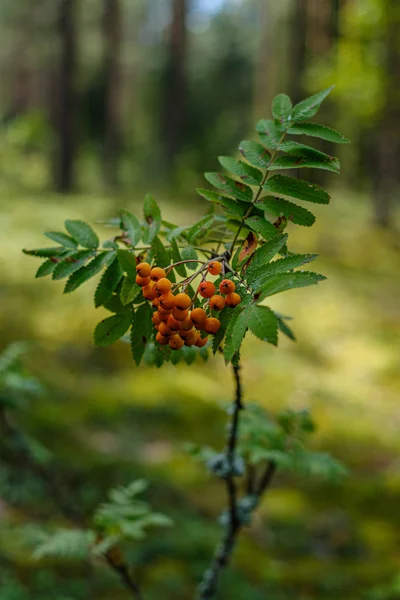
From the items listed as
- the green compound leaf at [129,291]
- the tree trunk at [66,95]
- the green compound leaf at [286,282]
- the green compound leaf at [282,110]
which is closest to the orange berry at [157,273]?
the green compound leaf at [129,291]

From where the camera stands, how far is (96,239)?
147 centimetres

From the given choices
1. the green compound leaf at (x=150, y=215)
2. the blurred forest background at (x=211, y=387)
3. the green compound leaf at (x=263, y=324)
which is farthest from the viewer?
the blurred forest background at (x=211, y=387)

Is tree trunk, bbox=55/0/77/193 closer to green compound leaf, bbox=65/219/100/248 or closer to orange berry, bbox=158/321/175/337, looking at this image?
green compound leaf, bbox=65/219/100/248

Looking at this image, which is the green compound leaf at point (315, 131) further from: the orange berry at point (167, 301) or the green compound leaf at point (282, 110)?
the orange berry at point (167, 301)

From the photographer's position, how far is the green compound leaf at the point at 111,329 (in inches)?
53.2

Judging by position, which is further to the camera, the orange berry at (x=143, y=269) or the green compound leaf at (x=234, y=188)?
the green compound leaf at (x=234, y=188)

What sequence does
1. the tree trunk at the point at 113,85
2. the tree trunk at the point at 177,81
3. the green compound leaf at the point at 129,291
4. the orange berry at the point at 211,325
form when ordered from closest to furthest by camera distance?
the orange berry at the point at 211,325 → the green compound leaf at the point at 129,291 → the tree trunk at the point at 113,85 → the tree trunk at the point at 177,81

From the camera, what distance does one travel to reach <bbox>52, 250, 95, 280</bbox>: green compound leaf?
143 centimetres

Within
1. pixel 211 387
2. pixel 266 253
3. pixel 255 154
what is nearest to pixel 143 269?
pixel 266 253

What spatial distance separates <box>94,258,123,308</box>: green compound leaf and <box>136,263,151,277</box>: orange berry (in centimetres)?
18

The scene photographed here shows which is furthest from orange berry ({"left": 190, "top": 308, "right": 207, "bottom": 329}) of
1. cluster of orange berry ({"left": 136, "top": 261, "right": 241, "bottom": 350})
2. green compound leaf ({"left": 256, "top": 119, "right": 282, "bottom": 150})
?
green compound leaf ({"left": 256, "top": 119, "right": 282, "bottom": 150})

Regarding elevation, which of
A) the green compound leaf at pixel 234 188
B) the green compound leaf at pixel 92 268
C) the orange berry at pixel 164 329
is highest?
the green compound leaf at pixel 234 188

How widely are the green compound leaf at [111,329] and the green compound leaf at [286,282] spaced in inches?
14.2

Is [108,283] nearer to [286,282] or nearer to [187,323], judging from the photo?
[187,323]
